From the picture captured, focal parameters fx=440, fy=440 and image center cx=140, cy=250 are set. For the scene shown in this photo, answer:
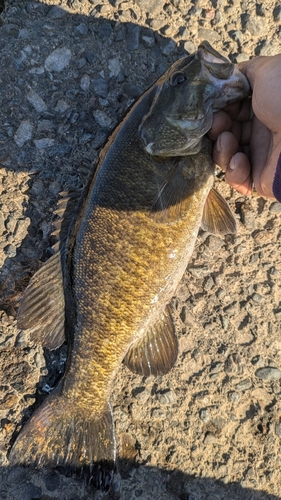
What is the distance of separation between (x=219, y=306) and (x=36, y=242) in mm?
1430

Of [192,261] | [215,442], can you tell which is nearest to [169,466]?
[215,442]

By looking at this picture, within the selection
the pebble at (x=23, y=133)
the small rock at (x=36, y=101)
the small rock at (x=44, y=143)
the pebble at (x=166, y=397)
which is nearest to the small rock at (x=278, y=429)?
the pebble at (x=166, y=397)

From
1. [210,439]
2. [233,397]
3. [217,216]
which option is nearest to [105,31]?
[217,216]

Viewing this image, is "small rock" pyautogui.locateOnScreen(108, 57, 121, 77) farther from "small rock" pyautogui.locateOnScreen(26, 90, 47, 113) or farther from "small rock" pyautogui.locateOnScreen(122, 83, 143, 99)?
"small rock" pyautogui.locateOnScreen(26, 90, 47, 113)

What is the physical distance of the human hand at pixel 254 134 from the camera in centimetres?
257

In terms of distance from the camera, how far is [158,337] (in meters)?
3.00

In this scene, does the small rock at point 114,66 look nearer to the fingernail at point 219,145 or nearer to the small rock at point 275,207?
the fingernail at point 219,145

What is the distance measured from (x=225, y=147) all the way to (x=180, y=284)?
106 cm

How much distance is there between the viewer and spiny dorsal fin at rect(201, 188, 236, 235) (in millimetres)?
3035

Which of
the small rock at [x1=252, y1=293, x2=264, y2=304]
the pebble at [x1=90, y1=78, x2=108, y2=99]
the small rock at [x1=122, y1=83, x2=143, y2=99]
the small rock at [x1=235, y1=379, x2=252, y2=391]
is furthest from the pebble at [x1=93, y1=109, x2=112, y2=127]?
the small rock at [x1=235, y1=379, x2=252, y2=391]

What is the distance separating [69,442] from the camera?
2.88m

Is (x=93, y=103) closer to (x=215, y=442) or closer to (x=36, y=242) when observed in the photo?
(x=36, y=242)

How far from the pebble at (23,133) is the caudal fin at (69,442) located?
72.4 inches

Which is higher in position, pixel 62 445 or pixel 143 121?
pixel 143 121
